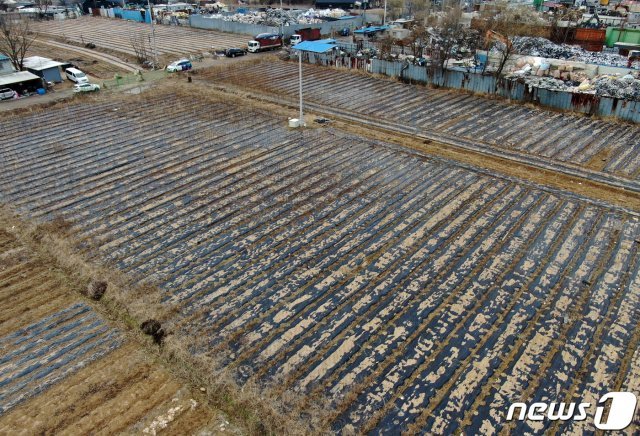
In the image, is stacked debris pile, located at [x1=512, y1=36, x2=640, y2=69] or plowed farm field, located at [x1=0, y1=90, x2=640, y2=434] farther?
stacked debris pile, located at [x1=512, y1=36, x2=640, y2=69]

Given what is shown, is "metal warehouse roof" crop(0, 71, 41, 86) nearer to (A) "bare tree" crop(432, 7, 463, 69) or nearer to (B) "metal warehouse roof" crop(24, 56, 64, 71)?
(B) "metal warehouse roof" crop(24, 56, 64, 71)

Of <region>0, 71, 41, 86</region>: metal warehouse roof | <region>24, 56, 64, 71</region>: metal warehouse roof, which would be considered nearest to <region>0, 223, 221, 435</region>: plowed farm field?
<region>0, 71, 41, 86</region>: metal warehouse roof

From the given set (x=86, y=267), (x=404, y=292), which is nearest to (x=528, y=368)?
(x=404, y=292)

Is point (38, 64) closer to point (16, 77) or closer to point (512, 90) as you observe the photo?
point (16, 77)

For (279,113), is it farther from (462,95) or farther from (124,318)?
(124,318)

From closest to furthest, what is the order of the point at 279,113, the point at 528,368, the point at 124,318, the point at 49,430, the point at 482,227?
1. the point at 49,430
2. the point at 528,368
3. the point at 124,318
4. the point at 482,227
5. the point at 279,113

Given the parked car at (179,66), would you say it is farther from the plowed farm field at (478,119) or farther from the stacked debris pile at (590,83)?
the stacked debris pile at (590,83)
